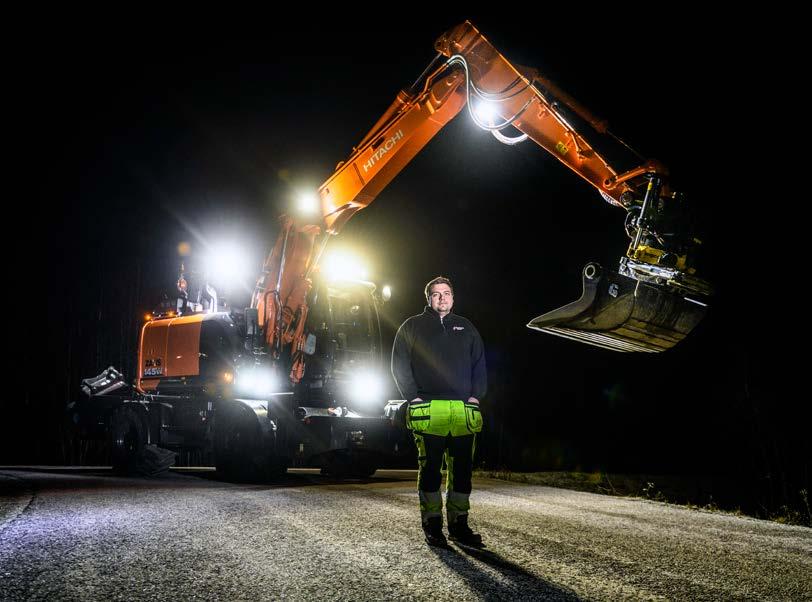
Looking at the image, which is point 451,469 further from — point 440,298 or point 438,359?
point 440,298

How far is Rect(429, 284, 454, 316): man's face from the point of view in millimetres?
5059

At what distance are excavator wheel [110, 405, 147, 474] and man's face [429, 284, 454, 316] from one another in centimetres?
941

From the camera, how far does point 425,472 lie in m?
4.81

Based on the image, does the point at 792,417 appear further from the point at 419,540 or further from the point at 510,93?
the point at 419,540

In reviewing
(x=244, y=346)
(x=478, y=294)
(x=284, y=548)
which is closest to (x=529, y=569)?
(x=284, y=548)

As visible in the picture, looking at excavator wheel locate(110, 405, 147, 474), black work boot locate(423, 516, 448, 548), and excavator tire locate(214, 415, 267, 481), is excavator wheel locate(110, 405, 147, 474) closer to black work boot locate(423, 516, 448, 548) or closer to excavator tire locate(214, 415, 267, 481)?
excavator tire locate(214, 415, 267, 481)

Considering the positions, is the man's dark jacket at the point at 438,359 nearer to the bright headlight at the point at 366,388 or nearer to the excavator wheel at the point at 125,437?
the bright headlight at the point at 366,388

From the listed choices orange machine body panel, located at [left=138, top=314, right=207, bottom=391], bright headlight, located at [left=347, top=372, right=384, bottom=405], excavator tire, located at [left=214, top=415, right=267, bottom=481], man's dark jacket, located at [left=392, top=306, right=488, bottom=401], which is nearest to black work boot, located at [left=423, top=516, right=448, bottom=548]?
man's dark jacket, located at [left=392, top=306, right=488, bottom=401]

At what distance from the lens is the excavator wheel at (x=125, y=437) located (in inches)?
504

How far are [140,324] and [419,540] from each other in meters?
11.1

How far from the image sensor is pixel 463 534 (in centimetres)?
468

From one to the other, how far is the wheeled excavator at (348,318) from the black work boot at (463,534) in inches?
124

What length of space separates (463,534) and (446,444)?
62cm

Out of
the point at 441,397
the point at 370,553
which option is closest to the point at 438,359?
the point at 441,397
